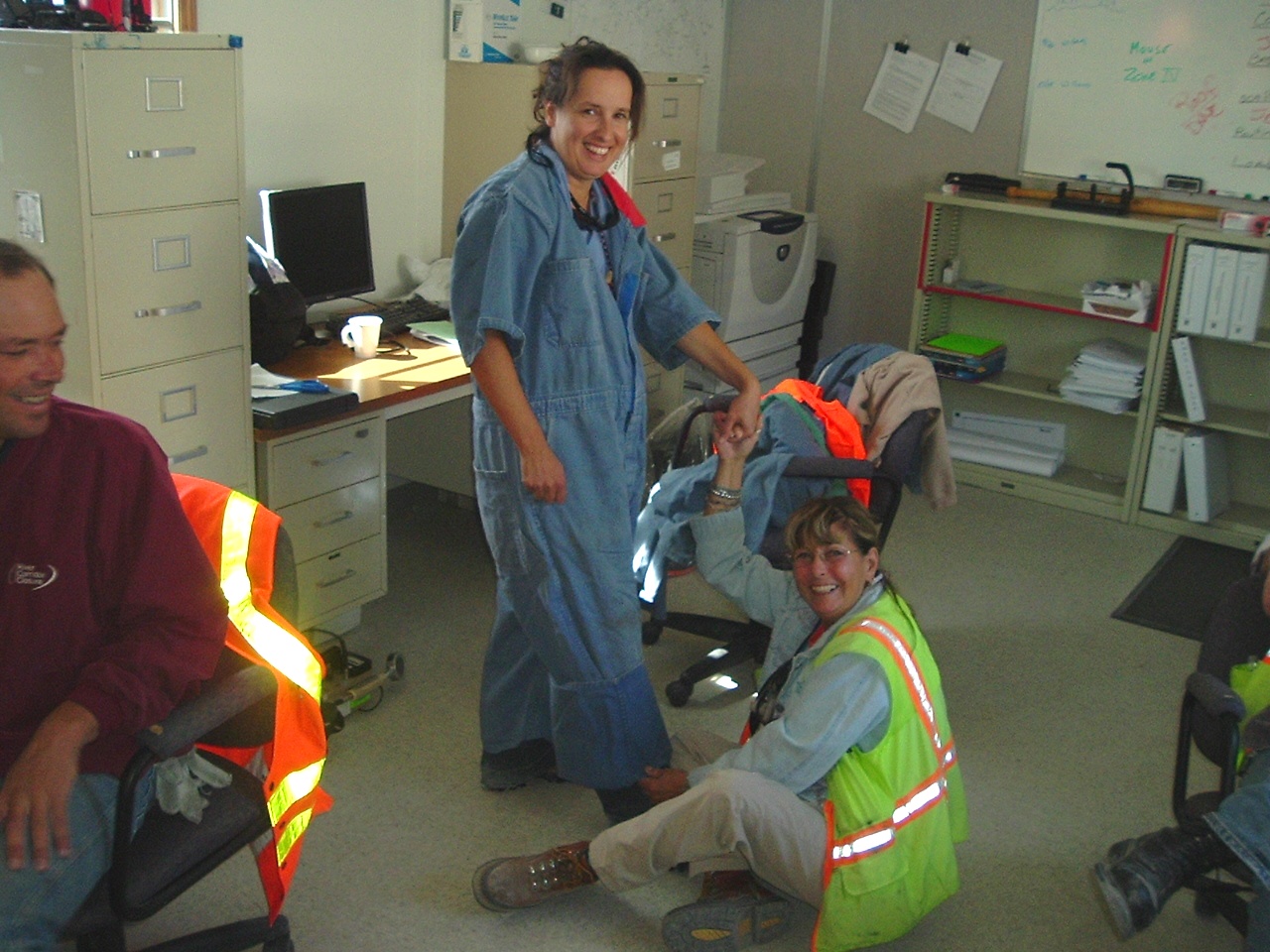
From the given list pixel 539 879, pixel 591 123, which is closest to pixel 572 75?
pixel 591 123

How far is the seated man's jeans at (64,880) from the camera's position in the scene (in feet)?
5.09

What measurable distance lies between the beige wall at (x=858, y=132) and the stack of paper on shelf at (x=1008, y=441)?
53 centimetres

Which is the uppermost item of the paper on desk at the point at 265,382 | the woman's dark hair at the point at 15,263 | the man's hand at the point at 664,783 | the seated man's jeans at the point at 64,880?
the woman's dark hair at the point at 15,263

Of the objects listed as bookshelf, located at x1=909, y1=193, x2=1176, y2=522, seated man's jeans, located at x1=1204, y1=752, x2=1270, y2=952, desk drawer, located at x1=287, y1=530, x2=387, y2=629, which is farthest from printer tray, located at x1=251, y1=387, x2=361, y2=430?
bookshelf, located at x1=909, y1=193, x2=1176, y2=522

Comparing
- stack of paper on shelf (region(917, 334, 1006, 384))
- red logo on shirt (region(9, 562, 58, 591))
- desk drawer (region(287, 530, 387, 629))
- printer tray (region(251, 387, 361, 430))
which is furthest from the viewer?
stack of paper on shelf (region(917, 334, 1006, 384))

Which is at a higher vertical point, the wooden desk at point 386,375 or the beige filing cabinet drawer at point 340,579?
the wooden desk at point 386,375

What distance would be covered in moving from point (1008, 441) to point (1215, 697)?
2.90 meters

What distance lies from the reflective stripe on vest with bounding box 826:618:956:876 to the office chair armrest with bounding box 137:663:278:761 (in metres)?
0.91

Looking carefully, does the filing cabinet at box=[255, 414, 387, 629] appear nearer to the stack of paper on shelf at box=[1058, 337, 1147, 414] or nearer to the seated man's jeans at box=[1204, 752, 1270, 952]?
the seated man's jeans at box=[1204, 752, 1270, 952]

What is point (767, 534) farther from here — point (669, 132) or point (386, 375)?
point (669, 132)

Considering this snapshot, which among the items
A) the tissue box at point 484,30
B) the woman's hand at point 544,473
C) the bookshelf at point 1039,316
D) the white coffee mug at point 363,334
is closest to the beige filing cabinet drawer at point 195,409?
the white coffee mug at point 363,334

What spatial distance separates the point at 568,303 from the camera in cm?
225

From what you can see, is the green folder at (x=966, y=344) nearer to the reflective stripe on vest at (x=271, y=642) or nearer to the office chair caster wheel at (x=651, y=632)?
the office chair caster wheel at (x=651, y=632)

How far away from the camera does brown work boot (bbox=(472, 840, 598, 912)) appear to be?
2.29 m
